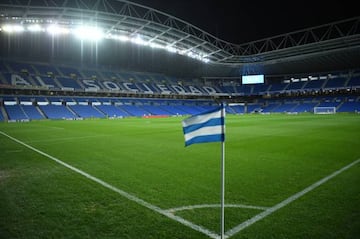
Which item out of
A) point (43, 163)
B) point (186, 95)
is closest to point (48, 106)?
point (186, 95)

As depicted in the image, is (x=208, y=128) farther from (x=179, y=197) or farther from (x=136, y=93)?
(x=136, y=93)

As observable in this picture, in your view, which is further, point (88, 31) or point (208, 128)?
point (88, 31)

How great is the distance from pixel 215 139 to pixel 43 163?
7.73m

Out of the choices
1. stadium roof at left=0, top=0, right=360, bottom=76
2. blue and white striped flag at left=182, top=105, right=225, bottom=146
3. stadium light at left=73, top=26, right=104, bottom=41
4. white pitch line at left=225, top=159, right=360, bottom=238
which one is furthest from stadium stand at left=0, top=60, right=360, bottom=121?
white pitch line at left=225, top=159, right=360, bottom=238

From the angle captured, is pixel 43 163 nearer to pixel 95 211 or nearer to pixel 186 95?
pixel 95 211

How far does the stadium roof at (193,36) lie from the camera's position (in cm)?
3888

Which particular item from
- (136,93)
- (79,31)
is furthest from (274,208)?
(136,93)

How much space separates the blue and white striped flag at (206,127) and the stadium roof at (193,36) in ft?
129

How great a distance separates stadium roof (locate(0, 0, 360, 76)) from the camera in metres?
38.9

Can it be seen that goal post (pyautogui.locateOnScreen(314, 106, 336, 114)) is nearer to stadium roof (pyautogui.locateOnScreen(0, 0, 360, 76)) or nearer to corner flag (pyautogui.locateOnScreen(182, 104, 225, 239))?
stadium roof (pyautogui.locateOnScreen(0, 0, 360, 76))

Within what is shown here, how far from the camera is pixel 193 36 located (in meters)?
51.2

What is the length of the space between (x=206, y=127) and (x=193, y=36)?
50.3 metres

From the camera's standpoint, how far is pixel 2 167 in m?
8.49

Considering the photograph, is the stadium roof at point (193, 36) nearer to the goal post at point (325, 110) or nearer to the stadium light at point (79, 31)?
the stadium light at point (79, 31)
